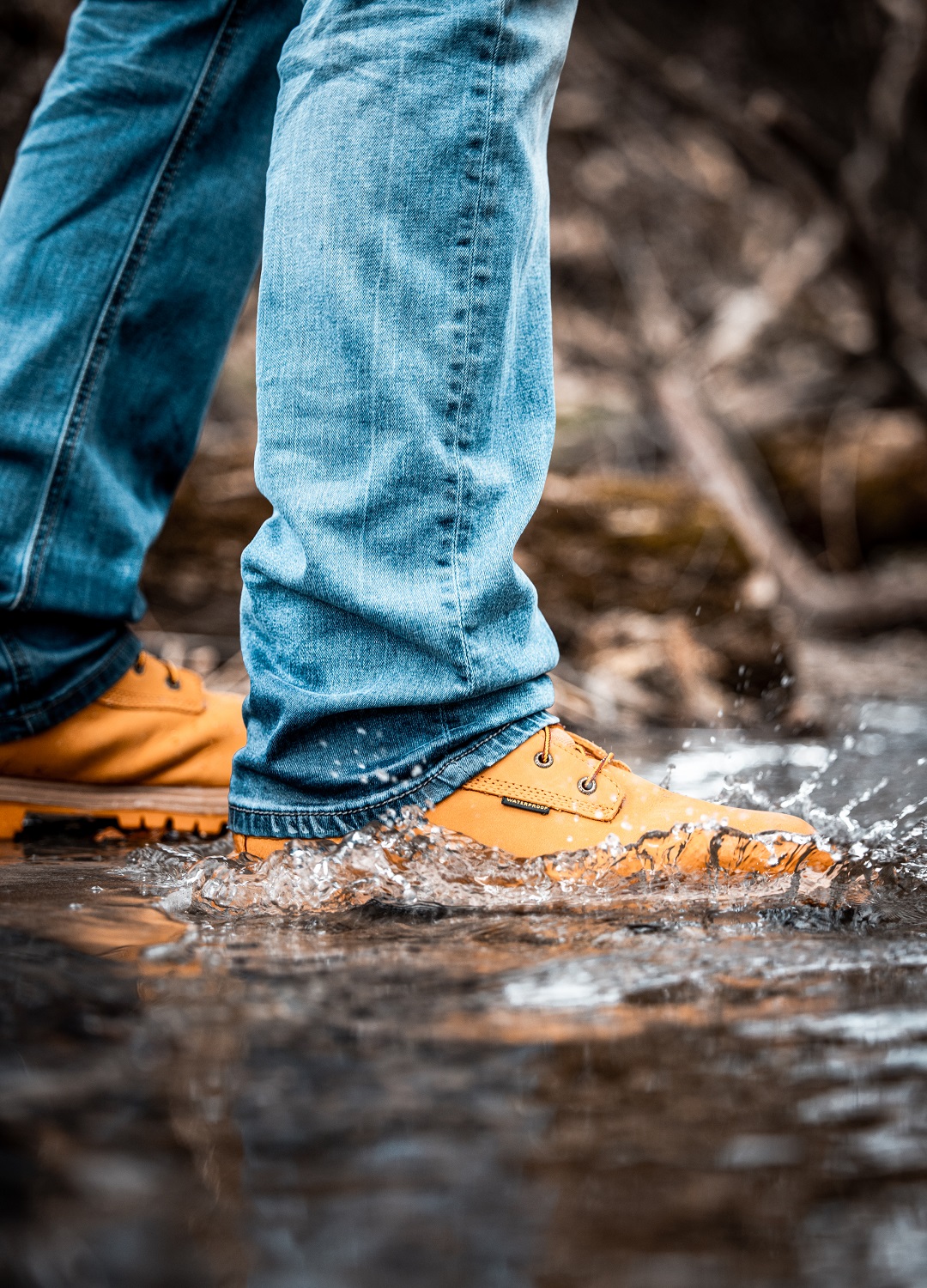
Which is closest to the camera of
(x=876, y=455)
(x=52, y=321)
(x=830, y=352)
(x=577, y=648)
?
(x=52, y=321)

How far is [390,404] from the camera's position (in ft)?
3.23

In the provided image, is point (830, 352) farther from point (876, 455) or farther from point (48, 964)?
point (48, 964)

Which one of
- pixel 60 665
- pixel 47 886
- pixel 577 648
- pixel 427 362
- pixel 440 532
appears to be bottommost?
pixel 577 648

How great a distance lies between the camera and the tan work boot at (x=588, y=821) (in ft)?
3.25

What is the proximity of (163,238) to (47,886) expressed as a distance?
2.74 feet

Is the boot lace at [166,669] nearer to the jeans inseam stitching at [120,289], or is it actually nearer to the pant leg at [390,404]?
the jeans inseam stitching at [120,289]

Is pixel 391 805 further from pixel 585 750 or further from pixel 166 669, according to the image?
pixel 166 669

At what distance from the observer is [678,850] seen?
993 millimetres

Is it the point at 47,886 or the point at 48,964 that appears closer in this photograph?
the point at 48,964

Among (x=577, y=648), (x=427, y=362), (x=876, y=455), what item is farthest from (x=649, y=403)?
(x=427, y=362)

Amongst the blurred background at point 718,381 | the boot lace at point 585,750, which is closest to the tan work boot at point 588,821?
the boot lace at point 585,750

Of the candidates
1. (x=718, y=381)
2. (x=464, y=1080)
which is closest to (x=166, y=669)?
(x=464, y=1080)

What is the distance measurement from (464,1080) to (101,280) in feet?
3.66

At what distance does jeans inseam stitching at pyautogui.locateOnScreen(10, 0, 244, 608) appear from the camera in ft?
4.15
